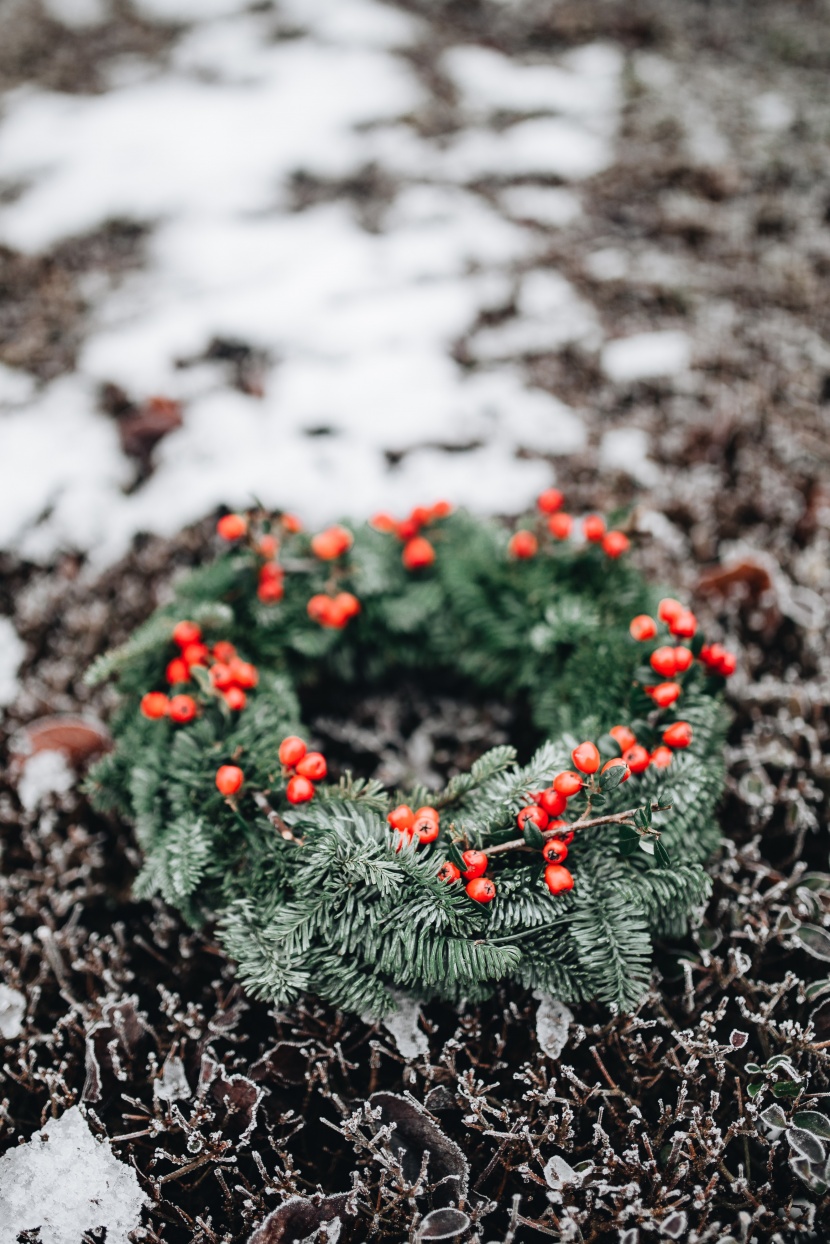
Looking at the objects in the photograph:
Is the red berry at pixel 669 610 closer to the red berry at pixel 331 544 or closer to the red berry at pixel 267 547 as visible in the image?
the red berry at pixel 331 544

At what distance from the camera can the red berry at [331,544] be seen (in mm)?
2256

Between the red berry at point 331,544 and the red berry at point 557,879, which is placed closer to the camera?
the red berry at point 557,879

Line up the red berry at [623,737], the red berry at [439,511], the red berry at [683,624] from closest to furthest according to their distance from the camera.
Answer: the red berry at [623,737] < the red berry at [683,624] < the red berry at [439,511]

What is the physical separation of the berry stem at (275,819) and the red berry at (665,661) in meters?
0.98

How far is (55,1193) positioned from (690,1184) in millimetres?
1424

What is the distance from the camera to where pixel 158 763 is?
2.04 m

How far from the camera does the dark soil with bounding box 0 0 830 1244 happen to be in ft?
5.72

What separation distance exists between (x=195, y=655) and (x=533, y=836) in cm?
104

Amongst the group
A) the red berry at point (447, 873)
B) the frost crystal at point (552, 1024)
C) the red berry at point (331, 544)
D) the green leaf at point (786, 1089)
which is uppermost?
the red berry at point (331, 544)

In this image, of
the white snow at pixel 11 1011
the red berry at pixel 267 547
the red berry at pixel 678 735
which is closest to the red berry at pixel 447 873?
the red berry at pixel 678 735

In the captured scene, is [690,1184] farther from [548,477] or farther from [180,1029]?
[548,477]

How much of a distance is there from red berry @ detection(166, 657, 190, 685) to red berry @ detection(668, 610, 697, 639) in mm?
1302

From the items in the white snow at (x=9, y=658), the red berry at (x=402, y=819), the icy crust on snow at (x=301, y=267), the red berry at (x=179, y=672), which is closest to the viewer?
the red berry at (x=402, y=819)

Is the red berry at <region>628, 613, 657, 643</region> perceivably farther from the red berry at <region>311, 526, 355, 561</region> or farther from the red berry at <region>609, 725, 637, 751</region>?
the red berry at <region>311, 526, 355, 561</region>
